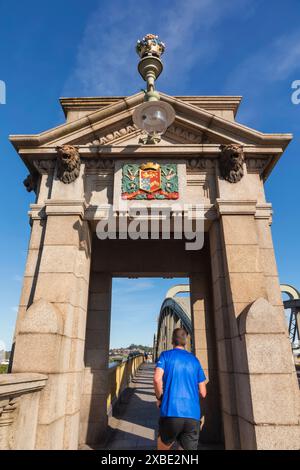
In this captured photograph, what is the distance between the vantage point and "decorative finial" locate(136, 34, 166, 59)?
6.68 meters

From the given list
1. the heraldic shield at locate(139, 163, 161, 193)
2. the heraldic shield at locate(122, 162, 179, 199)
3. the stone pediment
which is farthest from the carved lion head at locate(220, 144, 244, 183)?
the heraldic shield at locate(139, 163, 161, 193)

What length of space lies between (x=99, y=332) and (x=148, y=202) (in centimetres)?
435

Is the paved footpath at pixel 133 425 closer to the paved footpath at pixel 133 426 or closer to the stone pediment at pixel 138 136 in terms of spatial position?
the paved footpath at pixel 133 426

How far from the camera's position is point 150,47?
21.9 ft

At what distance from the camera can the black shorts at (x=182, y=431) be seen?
4.12 meters

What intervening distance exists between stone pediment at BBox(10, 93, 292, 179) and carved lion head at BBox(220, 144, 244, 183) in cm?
29

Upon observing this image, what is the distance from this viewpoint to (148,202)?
7.08m

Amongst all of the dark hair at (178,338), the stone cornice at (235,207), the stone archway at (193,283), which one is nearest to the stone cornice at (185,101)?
the stone archway at (193,283)

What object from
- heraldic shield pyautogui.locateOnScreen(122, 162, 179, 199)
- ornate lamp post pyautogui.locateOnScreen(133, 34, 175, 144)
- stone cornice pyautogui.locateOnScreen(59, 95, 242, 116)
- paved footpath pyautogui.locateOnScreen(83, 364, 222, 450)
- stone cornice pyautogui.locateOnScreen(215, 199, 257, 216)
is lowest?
paved footpath pyautogui.locateOnScreen(83, 364, 222, 450)

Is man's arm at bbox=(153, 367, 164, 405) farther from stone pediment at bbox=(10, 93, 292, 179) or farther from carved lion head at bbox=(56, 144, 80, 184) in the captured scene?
stone pediment at bbox=(10, 93, 292, 179)

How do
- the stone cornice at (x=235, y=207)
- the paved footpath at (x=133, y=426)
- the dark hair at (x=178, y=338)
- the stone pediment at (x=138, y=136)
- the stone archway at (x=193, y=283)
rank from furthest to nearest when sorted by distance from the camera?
1. the paved footpath at (x=133, y=426)
2. the stone pediment at (x=138, y=136)
3. the stone cornice at (x=235, y=207)
4. the stone archway at (x=193, y=283)
5. the dark hair at (x=178, y=338)

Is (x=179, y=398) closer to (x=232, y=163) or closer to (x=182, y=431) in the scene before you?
(x=182, y=431)

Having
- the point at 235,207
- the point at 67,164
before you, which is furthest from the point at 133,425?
the point at 67,164

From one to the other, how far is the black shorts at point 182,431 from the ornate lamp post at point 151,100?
5.43m
